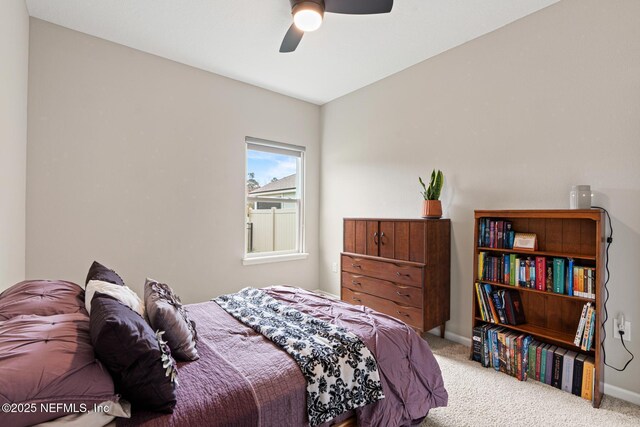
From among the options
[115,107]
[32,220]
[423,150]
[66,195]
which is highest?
[115,107]

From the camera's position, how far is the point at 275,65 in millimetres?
3385

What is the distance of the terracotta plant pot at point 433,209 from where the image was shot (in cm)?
291

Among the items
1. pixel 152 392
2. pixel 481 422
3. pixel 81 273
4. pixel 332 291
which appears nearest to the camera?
pixel 152 392

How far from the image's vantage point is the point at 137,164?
10.2 ft

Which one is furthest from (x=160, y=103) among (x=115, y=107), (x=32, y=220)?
(x=32, y=220)

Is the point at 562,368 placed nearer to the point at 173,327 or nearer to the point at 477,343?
the point at 477,343

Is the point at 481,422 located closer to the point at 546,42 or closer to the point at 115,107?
the point at 546,42

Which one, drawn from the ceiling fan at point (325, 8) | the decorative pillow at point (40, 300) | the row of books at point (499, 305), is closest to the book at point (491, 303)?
the row of books at point (499, 305)

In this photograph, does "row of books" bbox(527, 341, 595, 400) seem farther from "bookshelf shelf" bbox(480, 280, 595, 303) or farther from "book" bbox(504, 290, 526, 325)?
"bookshelf shelf" bbox(480, 280, 595, 303)

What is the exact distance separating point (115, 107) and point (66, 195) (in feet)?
3.00

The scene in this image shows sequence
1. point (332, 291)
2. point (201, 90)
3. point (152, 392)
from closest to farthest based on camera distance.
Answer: point (152, 392)
point (201, 90)
point (332, 291)

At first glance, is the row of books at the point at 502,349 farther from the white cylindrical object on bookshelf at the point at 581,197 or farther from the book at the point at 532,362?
the white cylindrical object on bookshelf at the point at 581,197

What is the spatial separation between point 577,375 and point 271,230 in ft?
10.8

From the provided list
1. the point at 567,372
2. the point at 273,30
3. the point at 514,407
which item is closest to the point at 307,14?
the point at 273,30
